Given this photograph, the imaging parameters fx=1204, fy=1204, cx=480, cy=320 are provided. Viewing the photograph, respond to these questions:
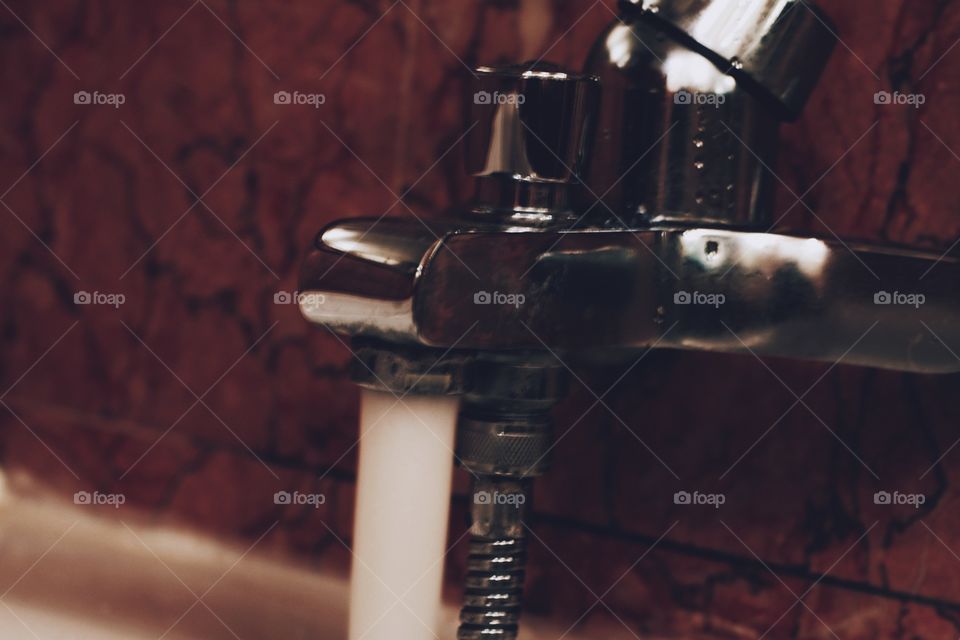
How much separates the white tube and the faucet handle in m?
0.11

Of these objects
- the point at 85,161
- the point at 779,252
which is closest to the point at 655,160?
the point at 779,252

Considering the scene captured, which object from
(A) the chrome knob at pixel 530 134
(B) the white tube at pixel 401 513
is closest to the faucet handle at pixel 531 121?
(A) the chrome knob at pixel 530 134

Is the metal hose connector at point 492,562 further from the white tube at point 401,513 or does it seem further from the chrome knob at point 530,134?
the chrome knob at point 530,134

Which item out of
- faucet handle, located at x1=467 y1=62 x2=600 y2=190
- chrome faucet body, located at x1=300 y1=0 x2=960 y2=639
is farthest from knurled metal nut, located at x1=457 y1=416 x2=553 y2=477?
faucet handle, located at x1=467 y1=62 x2=600 y2=190

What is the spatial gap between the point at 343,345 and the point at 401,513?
0.22m

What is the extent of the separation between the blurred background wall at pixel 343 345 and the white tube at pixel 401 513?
0.51 feet

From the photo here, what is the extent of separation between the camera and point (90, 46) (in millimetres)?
810

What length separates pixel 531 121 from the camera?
51 centimetres

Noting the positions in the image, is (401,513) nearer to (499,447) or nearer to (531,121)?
(499,447)

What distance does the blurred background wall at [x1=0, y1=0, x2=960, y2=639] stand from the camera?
612mm

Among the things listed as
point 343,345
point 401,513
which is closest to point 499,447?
point 401,513

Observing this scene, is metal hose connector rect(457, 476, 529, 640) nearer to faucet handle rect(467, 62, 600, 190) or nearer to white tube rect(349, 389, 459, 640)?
white tube rect(349, 389, 459, 640)

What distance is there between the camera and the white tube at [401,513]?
526 millimetres

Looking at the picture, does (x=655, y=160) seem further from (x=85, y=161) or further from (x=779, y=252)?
(x=85, y=161)
